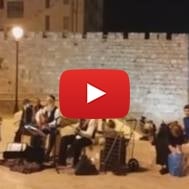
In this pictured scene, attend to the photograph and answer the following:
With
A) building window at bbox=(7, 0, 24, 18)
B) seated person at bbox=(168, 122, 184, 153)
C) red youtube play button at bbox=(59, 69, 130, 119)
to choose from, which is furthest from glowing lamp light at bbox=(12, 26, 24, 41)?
red youtube play button at bbox=(59, 69, 130, 119)

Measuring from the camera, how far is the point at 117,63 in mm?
19156

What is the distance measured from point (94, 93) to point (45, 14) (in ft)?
61.6

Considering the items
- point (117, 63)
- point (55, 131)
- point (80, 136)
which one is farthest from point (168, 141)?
point (117, 63)

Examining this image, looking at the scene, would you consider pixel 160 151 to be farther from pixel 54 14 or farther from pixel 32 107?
pixel 54 14

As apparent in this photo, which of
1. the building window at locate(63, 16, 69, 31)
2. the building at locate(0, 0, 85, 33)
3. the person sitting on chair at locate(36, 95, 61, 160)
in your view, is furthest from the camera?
the building window at locate(63, 16, 69, 31)

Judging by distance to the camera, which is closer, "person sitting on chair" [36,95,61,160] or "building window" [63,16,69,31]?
"person sitting on chair" [36,95,61,160]

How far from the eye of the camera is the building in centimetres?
2533

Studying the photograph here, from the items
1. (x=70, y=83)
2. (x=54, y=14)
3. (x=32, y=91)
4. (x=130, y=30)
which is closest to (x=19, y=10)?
(x=54, y=14)

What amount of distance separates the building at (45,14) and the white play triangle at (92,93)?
1794 centimetres

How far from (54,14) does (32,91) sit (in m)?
6.61

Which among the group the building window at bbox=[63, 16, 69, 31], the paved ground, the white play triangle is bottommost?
the paved ground

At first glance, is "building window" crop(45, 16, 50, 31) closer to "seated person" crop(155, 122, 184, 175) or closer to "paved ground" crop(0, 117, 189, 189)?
"paved ground" crop(0, 117, 189, 189)

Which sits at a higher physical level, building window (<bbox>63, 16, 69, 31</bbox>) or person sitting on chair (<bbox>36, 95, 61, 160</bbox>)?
building window (<bbox>63, 16, 69, 31</bbox>)

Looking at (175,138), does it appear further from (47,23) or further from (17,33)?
(47,23)
